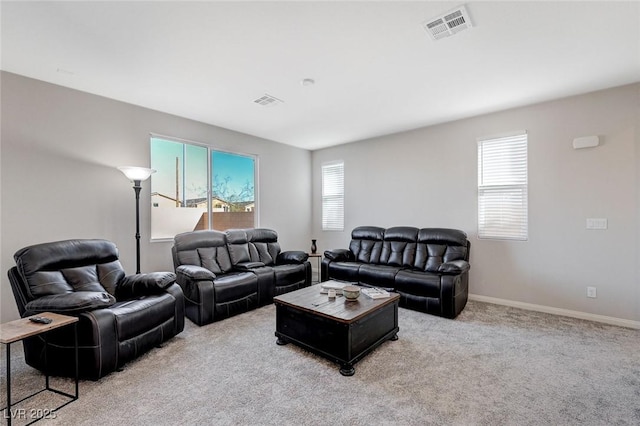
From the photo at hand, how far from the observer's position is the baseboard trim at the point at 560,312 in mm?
3306

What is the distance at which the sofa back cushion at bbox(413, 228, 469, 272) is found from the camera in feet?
13.6

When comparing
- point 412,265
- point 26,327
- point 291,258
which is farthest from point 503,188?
point 26,327

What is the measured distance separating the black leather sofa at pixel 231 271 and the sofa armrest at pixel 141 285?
19.3 inches

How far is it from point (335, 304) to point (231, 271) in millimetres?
2079

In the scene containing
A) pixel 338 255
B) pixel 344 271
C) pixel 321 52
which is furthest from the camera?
pixel 338 255

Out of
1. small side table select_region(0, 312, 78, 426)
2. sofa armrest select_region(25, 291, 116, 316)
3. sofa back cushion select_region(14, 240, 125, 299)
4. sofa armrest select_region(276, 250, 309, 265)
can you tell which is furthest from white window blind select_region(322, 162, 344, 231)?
small side table select_region(0, 312, 78, 426)

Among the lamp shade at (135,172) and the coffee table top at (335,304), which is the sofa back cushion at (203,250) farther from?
the coffee table top at (335,304)

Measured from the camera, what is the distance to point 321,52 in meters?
2.59

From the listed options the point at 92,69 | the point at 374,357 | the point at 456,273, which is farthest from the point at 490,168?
the point at 92,69

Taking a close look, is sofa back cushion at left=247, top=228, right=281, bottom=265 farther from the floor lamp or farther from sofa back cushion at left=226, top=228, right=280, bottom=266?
the floor lamp

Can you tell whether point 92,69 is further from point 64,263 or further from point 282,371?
point 282,371

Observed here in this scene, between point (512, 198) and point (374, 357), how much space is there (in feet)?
9.99

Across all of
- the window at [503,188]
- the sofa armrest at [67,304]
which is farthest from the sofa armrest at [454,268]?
the sofa armrest at [67,304]

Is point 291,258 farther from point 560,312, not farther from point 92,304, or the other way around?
point 560,312
